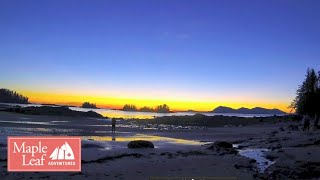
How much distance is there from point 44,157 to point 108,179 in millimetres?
2452

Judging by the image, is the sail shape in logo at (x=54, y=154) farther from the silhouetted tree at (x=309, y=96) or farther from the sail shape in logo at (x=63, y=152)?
the silhouetted tree at (x=309, y=96)

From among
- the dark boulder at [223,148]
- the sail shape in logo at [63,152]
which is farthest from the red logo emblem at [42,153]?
the dark boulder at [223,148]

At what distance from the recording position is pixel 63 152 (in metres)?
14.3

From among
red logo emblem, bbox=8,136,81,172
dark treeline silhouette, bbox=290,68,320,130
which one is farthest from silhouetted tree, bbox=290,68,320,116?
red logo emblem, bbox=8,136,81,172

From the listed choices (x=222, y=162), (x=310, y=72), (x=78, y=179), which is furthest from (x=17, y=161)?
(x=310, y=72)

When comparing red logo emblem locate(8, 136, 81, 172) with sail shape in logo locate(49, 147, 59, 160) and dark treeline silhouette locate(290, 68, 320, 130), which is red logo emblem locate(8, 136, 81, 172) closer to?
sail shape in logo locate(49, 147, 59, 160)

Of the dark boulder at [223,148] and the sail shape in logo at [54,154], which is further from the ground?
the sail shape in logo at [54,154]

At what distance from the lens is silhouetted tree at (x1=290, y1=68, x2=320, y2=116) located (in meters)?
50.5

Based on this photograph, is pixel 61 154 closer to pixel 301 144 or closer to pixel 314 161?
pixel 314 161

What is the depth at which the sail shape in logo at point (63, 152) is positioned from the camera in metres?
14.0

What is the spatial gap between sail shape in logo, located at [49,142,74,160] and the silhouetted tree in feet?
133

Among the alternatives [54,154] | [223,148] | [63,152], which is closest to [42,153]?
[54,154]

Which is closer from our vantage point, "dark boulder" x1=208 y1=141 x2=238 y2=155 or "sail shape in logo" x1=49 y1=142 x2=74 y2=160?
"sail shape in logo" x1=49 y1=142 x2=74 y2=160

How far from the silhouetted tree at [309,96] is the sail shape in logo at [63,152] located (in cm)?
4059
